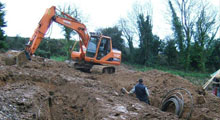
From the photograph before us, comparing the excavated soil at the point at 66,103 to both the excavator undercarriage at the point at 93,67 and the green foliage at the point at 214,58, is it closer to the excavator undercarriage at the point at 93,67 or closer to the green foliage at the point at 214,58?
the excavator undercarriage at the point at 93,67

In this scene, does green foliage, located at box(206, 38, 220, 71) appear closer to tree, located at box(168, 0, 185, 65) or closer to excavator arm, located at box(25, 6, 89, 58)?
tree, located at box(168, 0, 185, 65)

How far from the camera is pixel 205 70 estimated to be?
3553cm

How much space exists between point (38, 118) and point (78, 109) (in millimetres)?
2364

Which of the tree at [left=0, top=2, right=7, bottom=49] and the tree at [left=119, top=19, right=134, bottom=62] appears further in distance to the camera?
the tree at [left=119, top=19, right=134, bottom=62]

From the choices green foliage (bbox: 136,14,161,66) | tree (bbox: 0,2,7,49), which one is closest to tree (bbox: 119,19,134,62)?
green foliage (bbox: 136,14,161,66)

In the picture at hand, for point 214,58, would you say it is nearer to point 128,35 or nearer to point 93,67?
point 128,35

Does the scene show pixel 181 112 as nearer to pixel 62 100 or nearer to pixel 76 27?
pixel 62 100

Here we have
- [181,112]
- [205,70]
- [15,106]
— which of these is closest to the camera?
[15,106]

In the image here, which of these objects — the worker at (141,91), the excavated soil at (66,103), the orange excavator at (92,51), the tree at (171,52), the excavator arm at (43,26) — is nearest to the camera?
the excavated soil at (66,103)

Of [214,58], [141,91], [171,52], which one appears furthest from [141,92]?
[214,58]

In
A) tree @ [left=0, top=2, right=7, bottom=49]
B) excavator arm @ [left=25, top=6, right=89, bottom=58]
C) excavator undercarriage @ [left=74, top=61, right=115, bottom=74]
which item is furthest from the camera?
tree @ [left=0, top=2, right=7, bottom=49]

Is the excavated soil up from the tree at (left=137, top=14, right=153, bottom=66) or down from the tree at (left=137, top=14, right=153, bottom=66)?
down

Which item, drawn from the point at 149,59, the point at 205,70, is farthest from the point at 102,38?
the point at 205,70

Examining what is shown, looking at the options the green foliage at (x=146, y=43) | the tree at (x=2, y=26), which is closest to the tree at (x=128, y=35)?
the green foliage at (x=146, y=43)
